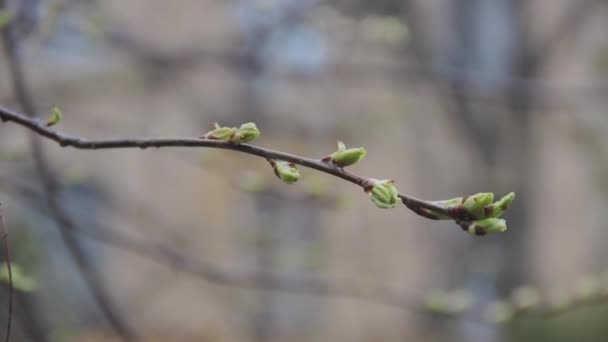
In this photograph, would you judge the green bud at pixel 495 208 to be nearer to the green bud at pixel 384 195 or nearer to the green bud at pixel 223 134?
the green bud at pixel 384 195

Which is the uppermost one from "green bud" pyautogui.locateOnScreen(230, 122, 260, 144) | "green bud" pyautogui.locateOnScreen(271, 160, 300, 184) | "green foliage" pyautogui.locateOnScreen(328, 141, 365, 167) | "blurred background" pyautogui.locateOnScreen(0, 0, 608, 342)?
"blurred background" pyautogui.locateOnScreen(0, 0, 608, 342)

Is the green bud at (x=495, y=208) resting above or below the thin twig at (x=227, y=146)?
below

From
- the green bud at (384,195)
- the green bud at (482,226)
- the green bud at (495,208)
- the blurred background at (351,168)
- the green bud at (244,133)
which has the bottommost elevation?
the green bud at (482,226)

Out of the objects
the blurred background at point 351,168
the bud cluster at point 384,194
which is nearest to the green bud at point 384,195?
the bud cluster at point 384,194

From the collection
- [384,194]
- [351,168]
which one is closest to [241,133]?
[384,194]

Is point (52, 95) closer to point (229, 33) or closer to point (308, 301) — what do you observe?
point (229, 33)

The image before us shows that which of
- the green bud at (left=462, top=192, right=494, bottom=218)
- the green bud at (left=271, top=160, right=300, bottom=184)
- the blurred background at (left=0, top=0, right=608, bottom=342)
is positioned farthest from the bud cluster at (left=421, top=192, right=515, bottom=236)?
the blurred background at (left=0, top=0, right=608, bottom=342)

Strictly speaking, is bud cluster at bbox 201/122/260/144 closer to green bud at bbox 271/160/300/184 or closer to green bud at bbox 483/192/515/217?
green bud at bbox 271/160/300/184
